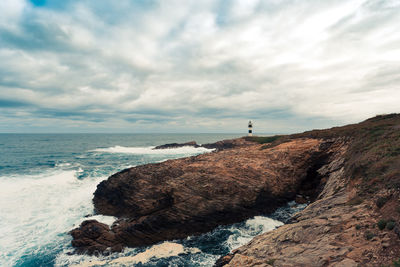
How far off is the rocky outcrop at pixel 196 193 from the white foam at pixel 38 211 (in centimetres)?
233

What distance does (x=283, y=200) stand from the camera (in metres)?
19.8

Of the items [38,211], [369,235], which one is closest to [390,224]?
[369,235]

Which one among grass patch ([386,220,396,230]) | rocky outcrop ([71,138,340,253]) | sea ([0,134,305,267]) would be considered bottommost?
sea ([0,134,305,267])

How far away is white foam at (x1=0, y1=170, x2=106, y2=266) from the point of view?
1580cm

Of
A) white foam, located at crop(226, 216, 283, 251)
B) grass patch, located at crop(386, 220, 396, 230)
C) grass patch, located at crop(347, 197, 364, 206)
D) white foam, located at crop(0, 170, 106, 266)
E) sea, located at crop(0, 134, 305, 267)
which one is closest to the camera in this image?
grass patch, located at crop(386, 220, 396, 230)

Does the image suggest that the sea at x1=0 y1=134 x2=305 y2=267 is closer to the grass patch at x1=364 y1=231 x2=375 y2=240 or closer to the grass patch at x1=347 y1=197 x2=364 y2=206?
the grass patch at x1=347 y1=197 x2=364 y2=206

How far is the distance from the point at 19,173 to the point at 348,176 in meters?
51.2

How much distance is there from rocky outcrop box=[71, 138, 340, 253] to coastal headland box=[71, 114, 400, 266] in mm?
88

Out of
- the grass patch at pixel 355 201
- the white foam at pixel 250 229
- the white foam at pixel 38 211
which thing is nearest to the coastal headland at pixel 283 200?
the grass patch at pixel 355 201

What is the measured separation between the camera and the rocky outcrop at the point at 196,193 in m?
16.3

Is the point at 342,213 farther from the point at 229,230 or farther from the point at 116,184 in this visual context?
the point at 116,184

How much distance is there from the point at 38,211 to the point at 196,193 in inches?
726

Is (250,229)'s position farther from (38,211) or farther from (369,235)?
(38,211)

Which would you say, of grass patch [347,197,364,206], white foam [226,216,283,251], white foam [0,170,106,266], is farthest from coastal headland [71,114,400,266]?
white foam [0,170,106,266]
